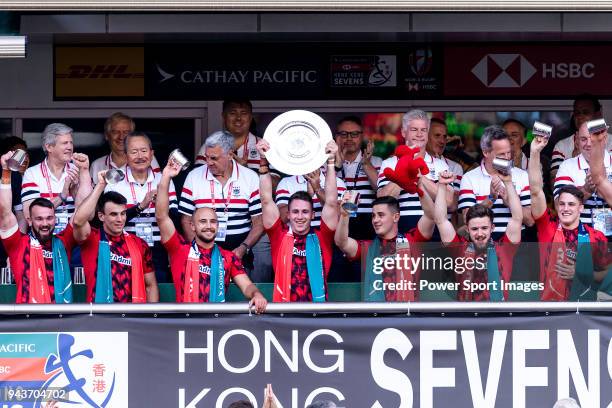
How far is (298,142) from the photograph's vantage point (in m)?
9.93

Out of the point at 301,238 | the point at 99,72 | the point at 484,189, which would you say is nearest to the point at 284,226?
the point at 301,238

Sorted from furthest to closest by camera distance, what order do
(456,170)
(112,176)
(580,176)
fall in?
1. (456,170)
2. (580,176)
3. (112,176)

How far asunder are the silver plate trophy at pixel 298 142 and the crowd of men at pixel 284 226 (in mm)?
110

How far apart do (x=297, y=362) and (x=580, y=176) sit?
2.70 meters

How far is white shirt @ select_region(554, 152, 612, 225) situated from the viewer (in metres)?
10.3

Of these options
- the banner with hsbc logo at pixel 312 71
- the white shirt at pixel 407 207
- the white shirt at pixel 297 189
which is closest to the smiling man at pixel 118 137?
the white shirt at pixel 297 189

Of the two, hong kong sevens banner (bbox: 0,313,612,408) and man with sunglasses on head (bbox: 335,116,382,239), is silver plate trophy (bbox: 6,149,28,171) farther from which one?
man with sunglasses on head (bbox: 335,116,382,239)

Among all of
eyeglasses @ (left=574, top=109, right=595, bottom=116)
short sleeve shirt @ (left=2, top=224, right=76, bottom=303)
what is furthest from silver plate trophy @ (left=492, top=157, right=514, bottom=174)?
short sleeve shirt @ (left=2, top=224, right=76, bottom=303)

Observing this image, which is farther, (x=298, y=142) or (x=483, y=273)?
(x=298, y=142)

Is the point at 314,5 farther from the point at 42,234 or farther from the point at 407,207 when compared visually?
the point at 42,234

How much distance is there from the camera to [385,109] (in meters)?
13.3

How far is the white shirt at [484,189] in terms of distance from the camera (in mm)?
10375

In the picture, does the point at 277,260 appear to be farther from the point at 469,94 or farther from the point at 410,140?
the point at 469,94

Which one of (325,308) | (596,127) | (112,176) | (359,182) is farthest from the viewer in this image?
(359,182)
